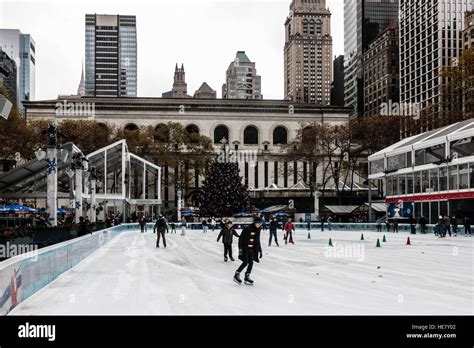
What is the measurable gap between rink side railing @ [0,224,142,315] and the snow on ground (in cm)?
22

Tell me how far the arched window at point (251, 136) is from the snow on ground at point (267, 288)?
281 ft

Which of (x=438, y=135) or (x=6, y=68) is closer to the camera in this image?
(x=6, y=68)

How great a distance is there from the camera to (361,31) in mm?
166875

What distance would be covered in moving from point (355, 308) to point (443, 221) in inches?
1283

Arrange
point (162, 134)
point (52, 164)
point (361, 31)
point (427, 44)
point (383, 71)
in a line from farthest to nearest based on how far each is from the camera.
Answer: point (361, 31)
point (383, 71)
point (427, 44)
point (162, 134)
point (52, 164)

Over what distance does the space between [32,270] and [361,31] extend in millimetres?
163440

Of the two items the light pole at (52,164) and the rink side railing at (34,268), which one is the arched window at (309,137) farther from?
the rink side railing at (34,268)

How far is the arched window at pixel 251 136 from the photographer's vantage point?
108188mm

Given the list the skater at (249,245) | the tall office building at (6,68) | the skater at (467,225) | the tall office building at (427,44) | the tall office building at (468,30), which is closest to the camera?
the skater at (249,245)

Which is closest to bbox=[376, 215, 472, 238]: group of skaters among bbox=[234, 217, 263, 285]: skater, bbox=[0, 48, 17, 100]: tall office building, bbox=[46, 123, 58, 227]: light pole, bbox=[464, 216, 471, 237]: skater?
bbox=[464, 216, 471, 237]: skater

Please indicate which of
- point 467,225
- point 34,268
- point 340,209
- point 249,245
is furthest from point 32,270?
point 340,209

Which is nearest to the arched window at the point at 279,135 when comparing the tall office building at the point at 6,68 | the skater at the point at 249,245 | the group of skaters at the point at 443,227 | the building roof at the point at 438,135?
the building roof at the point at 438,135

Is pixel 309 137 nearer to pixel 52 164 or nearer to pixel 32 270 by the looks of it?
pixel 52 164
